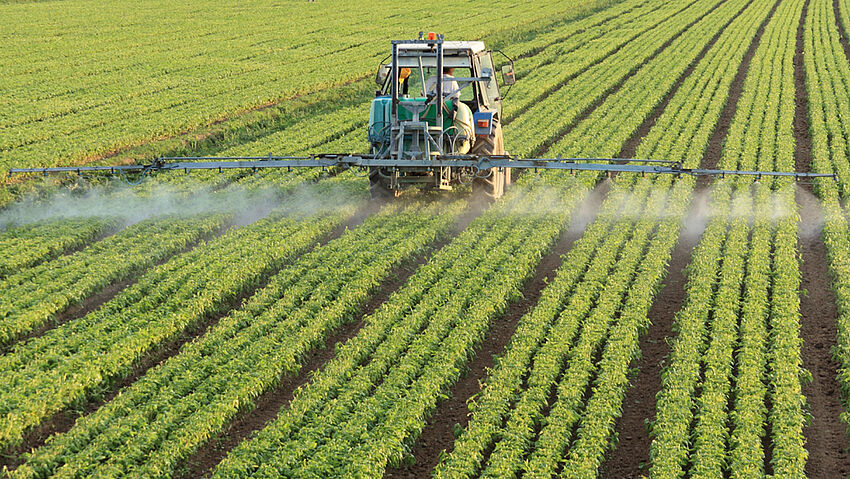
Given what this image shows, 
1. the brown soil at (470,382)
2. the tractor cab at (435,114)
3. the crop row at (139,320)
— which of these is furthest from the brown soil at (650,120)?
the crop row at (139,320)

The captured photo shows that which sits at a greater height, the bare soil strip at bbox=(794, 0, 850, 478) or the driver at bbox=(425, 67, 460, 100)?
the driver at bbox=(425, 67, 460, 100)

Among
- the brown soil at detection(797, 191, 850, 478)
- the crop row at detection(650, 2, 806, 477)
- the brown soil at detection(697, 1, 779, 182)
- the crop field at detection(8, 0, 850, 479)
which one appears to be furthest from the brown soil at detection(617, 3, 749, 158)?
the brown soil at detection(797, 191, 850, 478)

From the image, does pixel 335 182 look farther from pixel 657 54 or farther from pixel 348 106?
pixel 657 54

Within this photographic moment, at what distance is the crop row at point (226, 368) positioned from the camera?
805 cm

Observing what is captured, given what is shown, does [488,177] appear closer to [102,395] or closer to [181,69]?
[102,395]

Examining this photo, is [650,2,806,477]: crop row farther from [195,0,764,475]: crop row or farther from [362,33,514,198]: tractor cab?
[362,33,514,198]: tractor cab

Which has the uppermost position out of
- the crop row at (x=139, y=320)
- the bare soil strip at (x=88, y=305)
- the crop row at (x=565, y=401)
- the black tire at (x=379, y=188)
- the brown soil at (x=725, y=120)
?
the black tire at (x=379, y=188)

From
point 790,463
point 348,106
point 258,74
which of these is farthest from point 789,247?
point 258,74

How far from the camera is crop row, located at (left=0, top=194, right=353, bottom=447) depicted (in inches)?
357

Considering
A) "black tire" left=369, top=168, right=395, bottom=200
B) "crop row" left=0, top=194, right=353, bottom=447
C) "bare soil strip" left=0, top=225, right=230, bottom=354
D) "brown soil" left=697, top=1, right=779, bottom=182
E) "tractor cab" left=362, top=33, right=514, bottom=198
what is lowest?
"brown soil" left=697, top=1, right=779, bottom=182

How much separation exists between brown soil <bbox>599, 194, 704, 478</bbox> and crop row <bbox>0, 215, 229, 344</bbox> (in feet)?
24.8

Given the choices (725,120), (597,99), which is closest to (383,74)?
(725,120)

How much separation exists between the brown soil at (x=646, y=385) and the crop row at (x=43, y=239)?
959 cm

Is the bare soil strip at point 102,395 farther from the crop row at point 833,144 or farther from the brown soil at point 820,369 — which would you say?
the crop row at point 833,144
